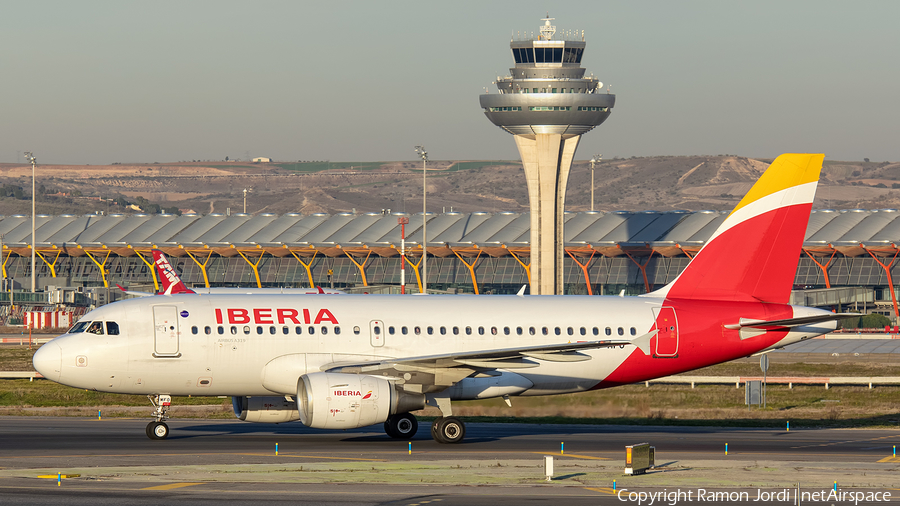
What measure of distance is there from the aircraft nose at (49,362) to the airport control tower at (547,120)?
308ft

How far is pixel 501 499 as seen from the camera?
21.5m

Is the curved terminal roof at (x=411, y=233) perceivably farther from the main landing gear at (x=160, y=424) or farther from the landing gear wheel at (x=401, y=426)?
the main landing gear at (x=160, y=424)

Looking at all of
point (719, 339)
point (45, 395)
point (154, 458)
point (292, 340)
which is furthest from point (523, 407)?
point (45, 395)

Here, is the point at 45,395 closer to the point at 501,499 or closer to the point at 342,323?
the point at 342,323

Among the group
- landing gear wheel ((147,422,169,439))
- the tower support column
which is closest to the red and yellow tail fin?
landing gear wheel ((147,422,169,439))

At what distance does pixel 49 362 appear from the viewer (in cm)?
2952

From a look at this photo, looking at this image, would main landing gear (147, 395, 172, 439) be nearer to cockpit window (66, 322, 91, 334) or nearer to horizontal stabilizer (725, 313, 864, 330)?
cockpit window (66, 322, 91, 334)

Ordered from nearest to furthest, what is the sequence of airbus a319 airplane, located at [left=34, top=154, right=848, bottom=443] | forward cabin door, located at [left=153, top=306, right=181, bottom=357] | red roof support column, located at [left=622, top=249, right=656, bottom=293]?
airbus a319 airplane, located at [left=34, top=154, right=848, bottom=443] → forward cabin door, located at [left=153, top=306, right=181, bottom=357] → red roof support column, located at [left=622, top=249, right=656, bottom=293]

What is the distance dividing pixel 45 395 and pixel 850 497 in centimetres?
3512

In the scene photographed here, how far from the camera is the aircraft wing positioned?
28812 mm

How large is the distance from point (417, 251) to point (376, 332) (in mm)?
105787

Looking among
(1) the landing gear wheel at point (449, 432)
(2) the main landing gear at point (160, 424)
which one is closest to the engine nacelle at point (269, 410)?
(2) the main landing gear at point (160, 424)

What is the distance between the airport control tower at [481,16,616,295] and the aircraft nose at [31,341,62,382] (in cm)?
9379

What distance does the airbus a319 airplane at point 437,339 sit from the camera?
97.3 ft
